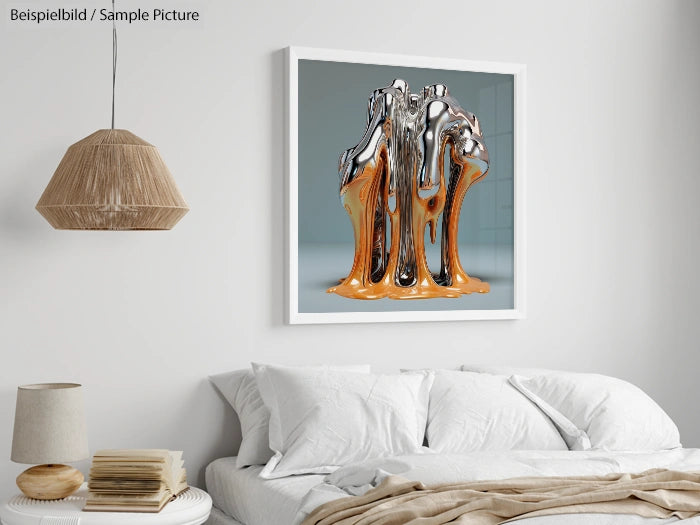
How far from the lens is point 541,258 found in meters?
4.06

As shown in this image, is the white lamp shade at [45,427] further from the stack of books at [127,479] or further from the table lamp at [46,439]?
the stack of books at [127,479]

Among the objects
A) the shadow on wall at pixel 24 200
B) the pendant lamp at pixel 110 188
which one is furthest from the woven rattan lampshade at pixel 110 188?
the shadow on wall at pixel 24 200

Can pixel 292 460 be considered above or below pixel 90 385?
below

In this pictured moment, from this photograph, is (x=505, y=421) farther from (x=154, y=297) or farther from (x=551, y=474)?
(x=154, y=297)

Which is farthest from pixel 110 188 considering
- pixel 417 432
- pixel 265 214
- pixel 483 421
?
pixel 483 421

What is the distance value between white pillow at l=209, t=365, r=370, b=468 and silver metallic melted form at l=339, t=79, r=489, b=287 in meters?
0.52

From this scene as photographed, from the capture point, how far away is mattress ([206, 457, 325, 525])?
2904 millimetres

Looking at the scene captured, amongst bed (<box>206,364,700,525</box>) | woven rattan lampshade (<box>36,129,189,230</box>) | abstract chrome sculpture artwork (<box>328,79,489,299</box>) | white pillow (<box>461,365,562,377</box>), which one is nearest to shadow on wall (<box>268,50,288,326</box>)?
abstract chrome sculpture artwork (<box>328,79,489,299</box>)

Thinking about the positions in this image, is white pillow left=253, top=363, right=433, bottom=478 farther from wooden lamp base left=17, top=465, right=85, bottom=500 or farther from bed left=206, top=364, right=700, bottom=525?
wooden lamp base left=17, top=465, right=85, bottom=500

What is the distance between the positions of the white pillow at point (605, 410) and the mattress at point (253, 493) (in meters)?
0.95

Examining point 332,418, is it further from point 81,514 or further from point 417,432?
point 81,514

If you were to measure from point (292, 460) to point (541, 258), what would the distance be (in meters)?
1.51

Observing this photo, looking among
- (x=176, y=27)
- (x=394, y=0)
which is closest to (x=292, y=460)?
(x=176, y=27)

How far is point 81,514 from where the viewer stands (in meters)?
2.82
